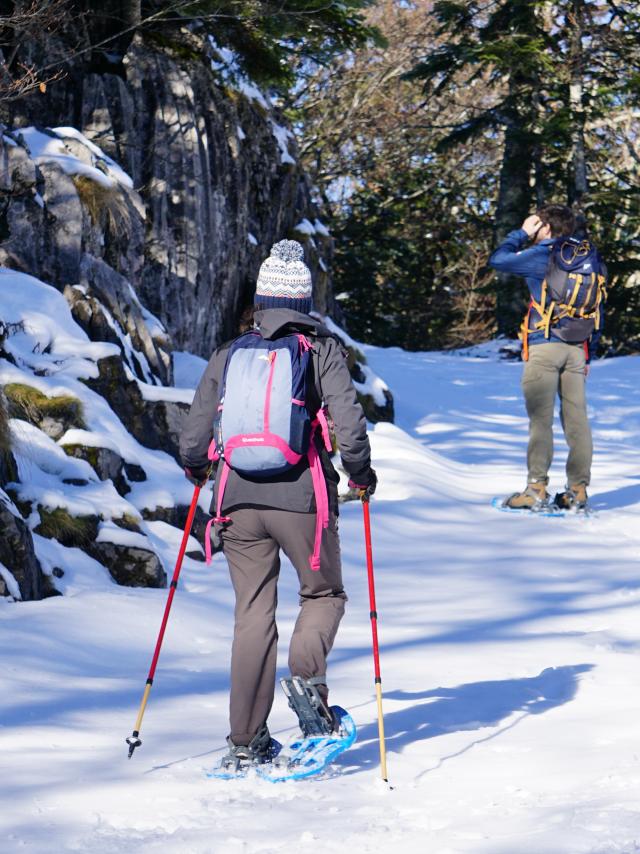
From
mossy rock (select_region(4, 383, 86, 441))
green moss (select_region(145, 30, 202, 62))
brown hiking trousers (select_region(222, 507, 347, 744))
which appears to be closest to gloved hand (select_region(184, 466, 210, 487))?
brown hiking trousers (select_region(222, 507, 347, 744))

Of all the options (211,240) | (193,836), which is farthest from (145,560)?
(211,240)

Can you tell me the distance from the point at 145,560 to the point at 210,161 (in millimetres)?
6725

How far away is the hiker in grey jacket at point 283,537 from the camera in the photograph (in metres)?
3.84

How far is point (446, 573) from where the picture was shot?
7.56 m

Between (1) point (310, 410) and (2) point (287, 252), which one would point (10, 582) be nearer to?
(1) point (310, 410)

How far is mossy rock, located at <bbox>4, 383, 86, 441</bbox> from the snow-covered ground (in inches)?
36.5

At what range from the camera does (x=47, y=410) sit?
7.35 m

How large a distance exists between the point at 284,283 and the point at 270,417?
21.3 inches

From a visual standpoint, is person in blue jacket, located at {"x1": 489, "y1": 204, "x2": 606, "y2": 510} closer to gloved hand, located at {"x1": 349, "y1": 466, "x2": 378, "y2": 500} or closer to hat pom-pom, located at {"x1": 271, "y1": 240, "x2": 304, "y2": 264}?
hat pom-pom, located at {"x1": 271, "y1": 240, "x2": 304, "y2": 264}

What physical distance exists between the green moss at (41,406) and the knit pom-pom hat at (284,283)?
11.9ft

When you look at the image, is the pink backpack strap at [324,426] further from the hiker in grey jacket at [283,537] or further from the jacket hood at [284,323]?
the jacket hood at [284,323]

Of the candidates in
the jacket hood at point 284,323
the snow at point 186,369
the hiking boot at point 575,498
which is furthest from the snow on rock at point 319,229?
the jacket hood at point 284,323

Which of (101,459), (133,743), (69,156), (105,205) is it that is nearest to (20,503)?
(101,459)

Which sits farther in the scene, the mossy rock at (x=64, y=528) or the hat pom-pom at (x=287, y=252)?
the mossy rock at (x=64, y=528)
